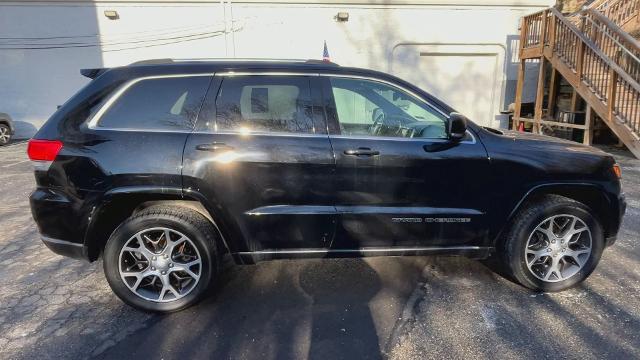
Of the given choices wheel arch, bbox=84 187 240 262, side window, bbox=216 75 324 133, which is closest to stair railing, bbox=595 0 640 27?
side window, bbox=216 75 324 133

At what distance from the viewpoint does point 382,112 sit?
3516mm

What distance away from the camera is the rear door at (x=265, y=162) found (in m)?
3.11

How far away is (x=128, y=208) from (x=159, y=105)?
82cm

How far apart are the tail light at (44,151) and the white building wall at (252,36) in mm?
10053

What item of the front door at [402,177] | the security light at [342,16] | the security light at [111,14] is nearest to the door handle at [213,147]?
the front door at [402,177]

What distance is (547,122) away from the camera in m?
10.8

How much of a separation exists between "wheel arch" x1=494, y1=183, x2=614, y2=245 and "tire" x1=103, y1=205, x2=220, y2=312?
228 cm

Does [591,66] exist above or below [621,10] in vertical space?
below

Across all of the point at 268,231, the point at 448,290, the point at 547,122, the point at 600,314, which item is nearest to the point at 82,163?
the point at 268,231

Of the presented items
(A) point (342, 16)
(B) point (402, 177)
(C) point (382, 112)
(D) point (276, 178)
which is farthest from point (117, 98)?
(A) point (342, 16)

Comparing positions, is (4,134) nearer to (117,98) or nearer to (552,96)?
(117,98)

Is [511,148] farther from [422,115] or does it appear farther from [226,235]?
[226,235]

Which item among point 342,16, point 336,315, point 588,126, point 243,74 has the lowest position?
point 336,315

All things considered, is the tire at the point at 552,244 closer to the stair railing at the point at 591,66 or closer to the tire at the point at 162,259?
the tire at the point at 162,259
